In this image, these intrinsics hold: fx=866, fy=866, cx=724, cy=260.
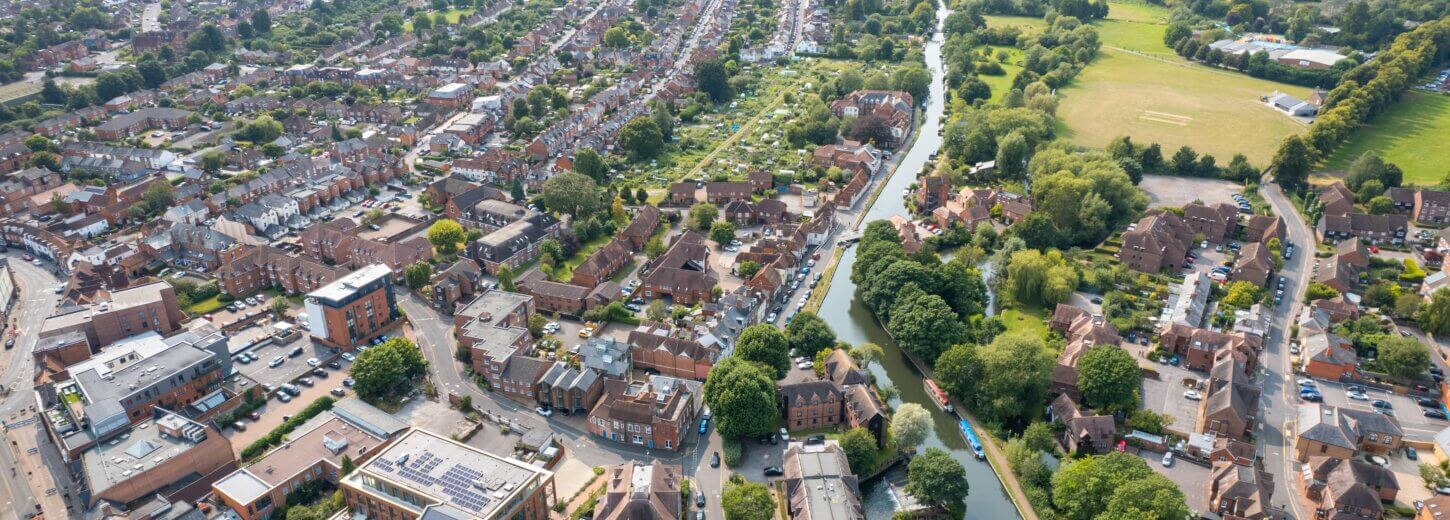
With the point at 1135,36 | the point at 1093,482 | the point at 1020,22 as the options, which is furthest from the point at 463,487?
the point at 1020,22

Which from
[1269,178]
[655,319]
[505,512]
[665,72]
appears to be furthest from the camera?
[665,72]

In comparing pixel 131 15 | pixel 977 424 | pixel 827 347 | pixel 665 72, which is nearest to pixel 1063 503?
pixel 977 424

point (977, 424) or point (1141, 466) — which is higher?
point (1141, 466)

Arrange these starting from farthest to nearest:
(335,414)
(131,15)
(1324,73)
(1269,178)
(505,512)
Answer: (131,15), (1324,73), (1269,178), (335,414), (505,512)

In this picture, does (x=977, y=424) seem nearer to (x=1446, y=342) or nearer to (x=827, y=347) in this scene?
(x=827, y=347)

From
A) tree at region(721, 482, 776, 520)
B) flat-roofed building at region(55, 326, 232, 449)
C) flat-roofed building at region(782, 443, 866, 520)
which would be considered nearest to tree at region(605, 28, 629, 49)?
flat-roofed building at region(55, 326, 232, 449)

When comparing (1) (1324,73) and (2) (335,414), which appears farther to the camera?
(1) (1324,73)

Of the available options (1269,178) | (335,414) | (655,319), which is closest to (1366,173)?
(1269,178)
